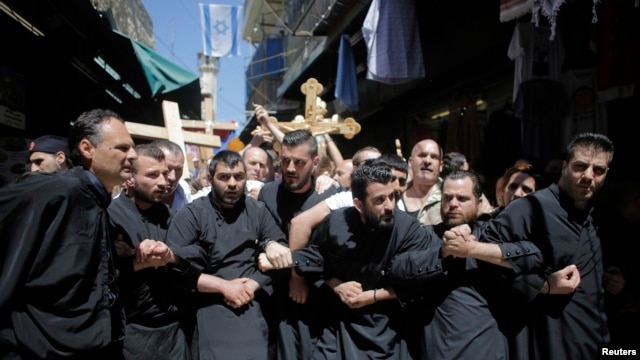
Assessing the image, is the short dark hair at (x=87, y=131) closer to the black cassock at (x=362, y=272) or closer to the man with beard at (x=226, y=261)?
the man with beard at (x=226, y=261)

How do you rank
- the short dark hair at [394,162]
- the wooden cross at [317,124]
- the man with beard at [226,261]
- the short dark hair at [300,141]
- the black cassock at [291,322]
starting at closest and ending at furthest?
the man with beard at [226,261] < the black cassock at [291,322] < the short dark hair at [394,162] < the short dark hair at [300,141] < the wooden cross at [317,124]

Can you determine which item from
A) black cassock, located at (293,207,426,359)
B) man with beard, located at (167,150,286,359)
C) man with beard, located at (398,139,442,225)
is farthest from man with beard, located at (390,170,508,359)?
man with beard, located at (167,150,286,359)

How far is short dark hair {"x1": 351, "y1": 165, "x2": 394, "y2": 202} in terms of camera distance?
3020mm

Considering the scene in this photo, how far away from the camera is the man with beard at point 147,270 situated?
2877mm

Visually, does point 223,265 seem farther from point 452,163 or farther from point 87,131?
point 452,163

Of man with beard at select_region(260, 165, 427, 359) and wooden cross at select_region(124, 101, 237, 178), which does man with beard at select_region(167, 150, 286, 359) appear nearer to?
man with beard at select_region(260, 165, 427, 359)

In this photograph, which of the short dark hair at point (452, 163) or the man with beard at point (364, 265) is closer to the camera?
the man with beard at point (364, 265)

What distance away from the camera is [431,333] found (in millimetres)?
3051

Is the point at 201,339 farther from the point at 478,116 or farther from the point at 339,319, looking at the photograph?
the point at 478,116

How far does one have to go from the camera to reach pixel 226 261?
129 inches

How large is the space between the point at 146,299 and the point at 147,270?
0.62 ft

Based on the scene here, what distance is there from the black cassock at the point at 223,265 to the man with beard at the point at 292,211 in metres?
0.16

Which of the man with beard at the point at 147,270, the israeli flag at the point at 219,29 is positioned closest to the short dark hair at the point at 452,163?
the man with beard at the point at 147,270

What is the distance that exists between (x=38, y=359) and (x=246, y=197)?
1861 mm
